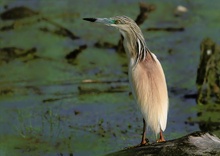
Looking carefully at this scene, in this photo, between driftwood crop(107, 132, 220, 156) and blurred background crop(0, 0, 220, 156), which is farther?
blurred background crop(0, 0, 220, 156)

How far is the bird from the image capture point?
4656 mm

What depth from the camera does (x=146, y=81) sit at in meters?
4.68

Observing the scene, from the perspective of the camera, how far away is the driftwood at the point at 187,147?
421 cm

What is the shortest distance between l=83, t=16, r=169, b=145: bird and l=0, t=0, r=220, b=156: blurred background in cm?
112

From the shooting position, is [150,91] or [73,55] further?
[73,55]

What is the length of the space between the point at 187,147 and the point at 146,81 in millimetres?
590

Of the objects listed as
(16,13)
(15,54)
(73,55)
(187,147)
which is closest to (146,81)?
(187,147)

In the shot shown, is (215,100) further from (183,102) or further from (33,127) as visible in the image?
(33,127)

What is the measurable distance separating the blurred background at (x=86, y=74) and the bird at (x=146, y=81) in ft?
3.67

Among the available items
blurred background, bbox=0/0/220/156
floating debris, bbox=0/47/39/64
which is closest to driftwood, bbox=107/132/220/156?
blurred background, bbox=0/0/220/156

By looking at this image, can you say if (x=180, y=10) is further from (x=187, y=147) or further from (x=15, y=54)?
(x=187, y=147)

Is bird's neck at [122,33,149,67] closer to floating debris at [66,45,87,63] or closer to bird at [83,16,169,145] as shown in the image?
bird at [83,16,169,145]

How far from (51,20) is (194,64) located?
80.1 inches

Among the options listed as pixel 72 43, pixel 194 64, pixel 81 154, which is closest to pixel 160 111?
pixel 81 154
